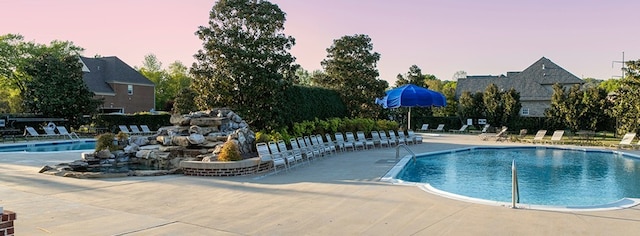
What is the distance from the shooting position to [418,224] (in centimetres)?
594

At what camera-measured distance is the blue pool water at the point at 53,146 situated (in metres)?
20.0

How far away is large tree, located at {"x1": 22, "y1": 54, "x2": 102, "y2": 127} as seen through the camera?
84.1ft

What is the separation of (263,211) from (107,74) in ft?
132

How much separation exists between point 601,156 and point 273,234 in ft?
56.3

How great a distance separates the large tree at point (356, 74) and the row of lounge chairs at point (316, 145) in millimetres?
2151

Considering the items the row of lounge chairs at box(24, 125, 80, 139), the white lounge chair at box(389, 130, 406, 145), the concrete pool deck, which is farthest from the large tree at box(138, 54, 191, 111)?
the concrete pool deck

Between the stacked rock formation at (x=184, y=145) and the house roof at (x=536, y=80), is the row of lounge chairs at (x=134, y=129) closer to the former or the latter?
the stacked rock formation at (x=184, y=145)

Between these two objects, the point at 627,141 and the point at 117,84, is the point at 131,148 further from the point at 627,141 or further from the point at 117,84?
the point at 117,84

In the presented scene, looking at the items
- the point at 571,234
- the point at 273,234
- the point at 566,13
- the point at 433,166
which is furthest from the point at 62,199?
the point at 566,13

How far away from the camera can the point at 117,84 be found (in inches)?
1642

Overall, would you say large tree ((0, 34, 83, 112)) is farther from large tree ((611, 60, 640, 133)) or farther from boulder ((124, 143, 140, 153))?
large tree ((611, 60, 640, 133))

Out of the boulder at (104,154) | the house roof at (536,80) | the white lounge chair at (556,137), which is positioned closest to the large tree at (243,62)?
the boulder at (104,154)

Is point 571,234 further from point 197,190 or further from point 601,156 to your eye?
point 601,156

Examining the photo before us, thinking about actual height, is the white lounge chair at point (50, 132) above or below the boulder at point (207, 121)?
below
